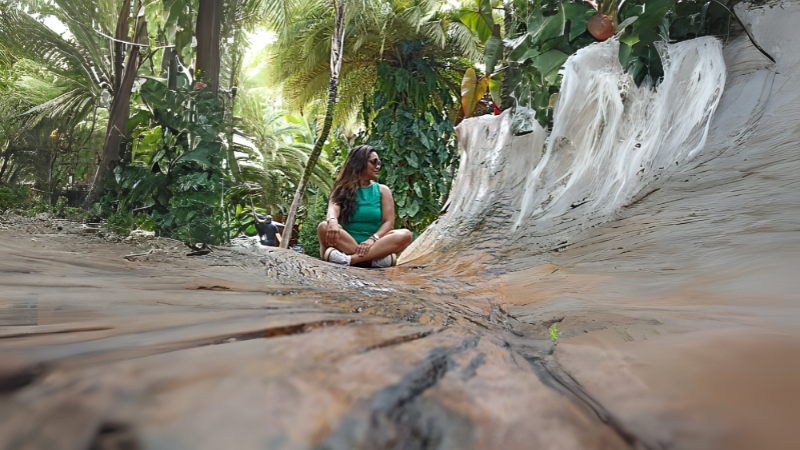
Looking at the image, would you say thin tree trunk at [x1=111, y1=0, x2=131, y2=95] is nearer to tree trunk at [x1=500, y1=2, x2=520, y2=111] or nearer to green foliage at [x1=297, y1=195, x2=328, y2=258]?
tree trunk at [x1=500, y1=2, x2=520, y2=111]

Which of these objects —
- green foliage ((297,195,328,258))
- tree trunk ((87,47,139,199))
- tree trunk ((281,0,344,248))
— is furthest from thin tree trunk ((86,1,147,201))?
green foliage ((297,195,328,258))

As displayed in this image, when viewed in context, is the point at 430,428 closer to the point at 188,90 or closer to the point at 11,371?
the point at 11,371

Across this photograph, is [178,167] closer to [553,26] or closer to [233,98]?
[233,98]

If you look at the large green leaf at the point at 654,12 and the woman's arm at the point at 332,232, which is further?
the woman's arm at the point at 332,232

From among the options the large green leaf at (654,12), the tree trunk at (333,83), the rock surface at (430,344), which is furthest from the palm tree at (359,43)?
the rock surface at (430,344)

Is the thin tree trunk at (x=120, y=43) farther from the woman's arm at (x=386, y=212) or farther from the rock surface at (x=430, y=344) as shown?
the woman's arm at (x=386, y=212)

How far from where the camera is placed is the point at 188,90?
1094 millimetres

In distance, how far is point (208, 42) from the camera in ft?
3.69

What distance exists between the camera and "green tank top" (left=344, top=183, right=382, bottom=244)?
2678mm

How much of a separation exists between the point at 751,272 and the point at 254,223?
1.34 metres

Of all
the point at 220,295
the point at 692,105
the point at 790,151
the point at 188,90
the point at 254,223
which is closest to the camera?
the point at 220,295

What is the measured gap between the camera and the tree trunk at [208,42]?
1.11m

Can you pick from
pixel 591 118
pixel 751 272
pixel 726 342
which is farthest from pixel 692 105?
pixel 726 342

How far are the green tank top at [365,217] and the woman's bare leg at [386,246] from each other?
1.21 ft
